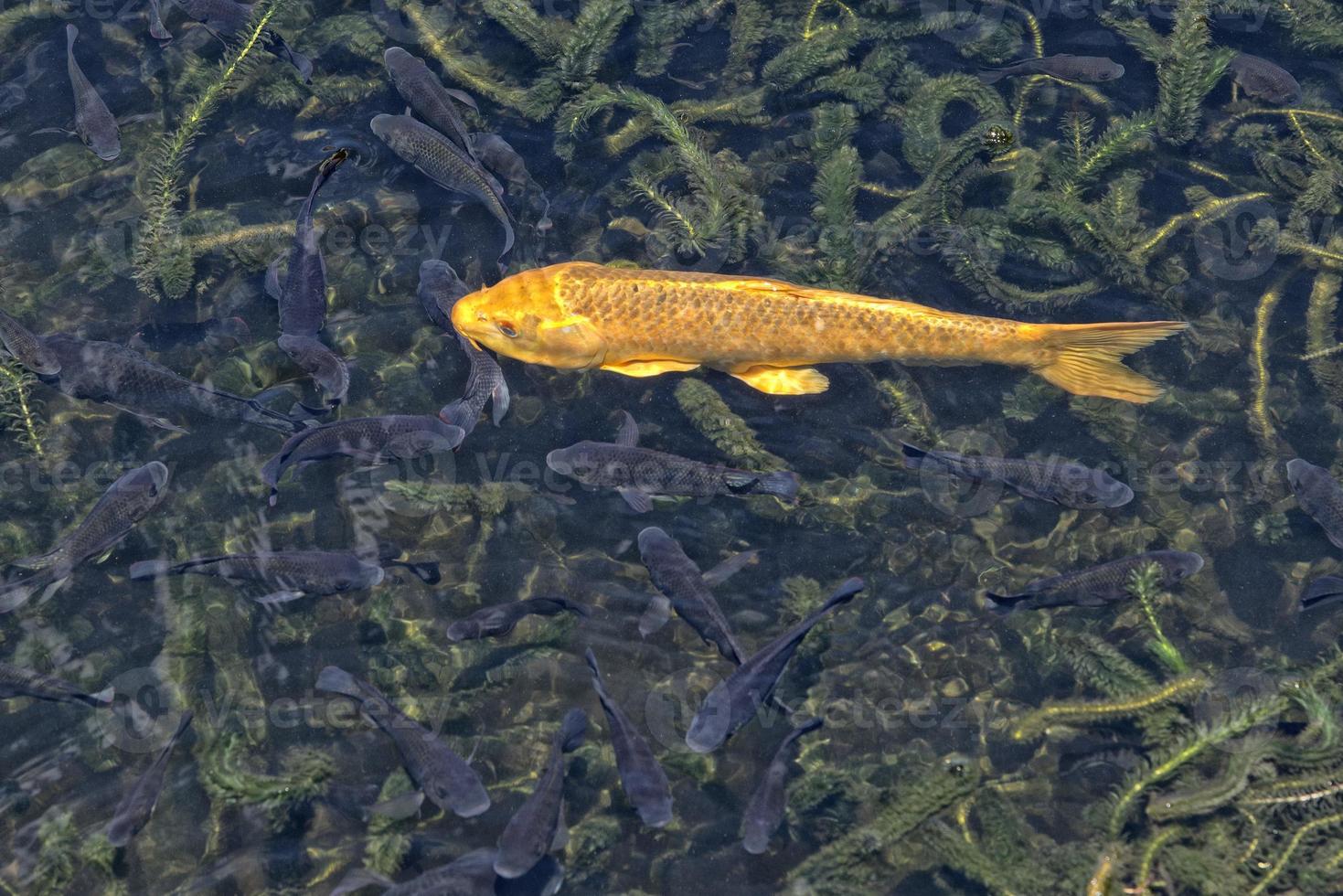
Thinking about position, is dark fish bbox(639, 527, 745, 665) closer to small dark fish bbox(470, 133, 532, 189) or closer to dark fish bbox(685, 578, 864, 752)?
dark fish bbox(685, 578, 864, 752)

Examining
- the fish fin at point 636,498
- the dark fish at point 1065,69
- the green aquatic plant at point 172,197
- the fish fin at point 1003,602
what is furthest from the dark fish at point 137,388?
the dark fish at point 1065,69

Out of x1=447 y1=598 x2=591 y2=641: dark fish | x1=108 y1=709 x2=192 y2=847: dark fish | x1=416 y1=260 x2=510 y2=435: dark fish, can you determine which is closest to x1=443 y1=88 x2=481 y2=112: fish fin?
x1=416 y1=260 x2=510 y2=435: dark fish

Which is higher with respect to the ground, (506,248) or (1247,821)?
(506,248)

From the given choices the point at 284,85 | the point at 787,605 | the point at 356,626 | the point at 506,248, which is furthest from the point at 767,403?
the point at 284,85

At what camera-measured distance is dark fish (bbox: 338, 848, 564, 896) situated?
17.7ft

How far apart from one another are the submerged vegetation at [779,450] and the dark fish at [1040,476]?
0.93 ft

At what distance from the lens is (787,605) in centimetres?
633

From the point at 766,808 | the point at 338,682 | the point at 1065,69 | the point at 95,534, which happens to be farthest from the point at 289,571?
the point at 1065,69

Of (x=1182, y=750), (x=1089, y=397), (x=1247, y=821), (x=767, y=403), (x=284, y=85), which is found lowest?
(x=1247, y=821)

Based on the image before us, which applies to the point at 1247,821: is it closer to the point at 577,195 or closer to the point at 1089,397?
the point at 1089,397

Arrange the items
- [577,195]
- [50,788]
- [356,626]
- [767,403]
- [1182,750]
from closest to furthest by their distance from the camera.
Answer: [1182,750]
[50,788]
[356,626]
[767,403]
[577,195]

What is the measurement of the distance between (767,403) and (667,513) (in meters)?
1.06

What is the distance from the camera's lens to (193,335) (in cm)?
704

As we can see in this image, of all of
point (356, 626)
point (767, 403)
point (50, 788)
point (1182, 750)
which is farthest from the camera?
point (767, 403)
